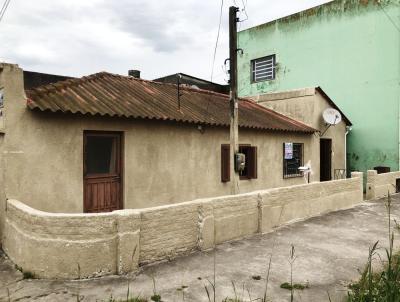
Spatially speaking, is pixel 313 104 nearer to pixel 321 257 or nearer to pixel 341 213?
pixel 341 213

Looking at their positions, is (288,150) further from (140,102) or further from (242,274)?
(242,274)

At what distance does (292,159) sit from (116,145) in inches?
305

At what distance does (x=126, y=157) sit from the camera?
8242mm

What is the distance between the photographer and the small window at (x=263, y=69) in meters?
20.5

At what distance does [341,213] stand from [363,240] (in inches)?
115

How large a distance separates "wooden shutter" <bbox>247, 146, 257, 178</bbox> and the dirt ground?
13.0ft

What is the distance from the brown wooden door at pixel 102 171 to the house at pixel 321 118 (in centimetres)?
922

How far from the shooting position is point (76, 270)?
5.00m

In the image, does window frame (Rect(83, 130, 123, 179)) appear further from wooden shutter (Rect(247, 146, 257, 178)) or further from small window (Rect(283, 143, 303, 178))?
small window (Rect(283, 143, 303, 178))

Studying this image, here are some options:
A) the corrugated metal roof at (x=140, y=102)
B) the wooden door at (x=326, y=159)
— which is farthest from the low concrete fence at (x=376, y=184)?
the corrugated metal roof at (x=140, y=102)

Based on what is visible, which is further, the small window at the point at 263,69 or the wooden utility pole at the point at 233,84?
the small window at the point at 263,69

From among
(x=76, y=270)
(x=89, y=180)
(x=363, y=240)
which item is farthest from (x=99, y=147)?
(x=363, y=240)

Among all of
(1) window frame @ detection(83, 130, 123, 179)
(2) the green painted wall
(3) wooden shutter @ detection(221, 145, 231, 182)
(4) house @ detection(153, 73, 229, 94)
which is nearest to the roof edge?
(2) the green painted wall

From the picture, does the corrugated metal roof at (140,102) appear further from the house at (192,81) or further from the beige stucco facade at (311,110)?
the house at (192,81)
